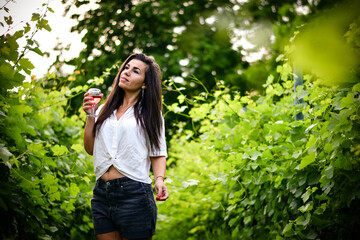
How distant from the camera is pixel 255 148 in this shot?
268 cm

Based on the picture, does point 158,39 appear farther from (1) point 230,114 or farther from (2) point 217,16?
(1) point 230,114

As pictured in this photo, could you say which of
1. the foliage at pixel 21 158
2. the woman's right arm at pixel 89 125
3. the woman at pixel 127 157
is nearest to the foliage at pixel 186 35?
the foliage at pixel 21 158

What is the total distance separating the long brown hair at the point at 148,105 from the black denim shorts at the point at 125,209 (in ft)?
0.93

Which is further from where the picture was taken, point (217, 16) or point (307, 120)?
point (217, 16)

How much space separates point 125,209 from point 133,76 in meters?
0.81

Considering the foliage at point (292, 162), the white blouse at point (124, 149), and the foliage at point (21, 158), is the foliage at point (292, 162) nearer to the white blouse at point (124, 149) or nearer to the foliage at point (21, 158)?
the white blouse at point (124, 149)

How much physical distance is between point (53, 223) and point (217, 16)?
28.0ft

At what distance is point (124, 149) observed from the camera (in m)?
2.06

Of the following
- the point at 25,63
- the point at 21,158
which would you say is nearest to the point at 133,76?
the point at 25,63

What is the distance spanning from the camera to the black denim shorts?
1.97 m

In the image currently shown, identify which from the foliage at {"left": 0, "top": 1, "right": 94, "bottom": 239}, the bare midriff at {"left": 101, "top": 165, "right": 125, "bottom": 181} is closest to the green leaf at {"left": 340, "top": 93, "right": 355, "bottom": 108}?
the bare midriff at {"left": 101, "top": 165, "right": 125, "bottom": 181}

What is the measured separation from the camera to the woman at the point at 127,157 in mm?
1982

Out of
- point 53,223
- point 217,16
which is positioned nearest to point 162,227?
point 53,223

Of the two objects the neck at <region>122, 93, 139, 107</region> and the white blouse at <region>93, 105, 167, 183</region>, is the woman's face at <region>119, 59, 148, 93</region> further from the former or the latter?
the white blouse at <region>93, 105, 167, 183</region>
